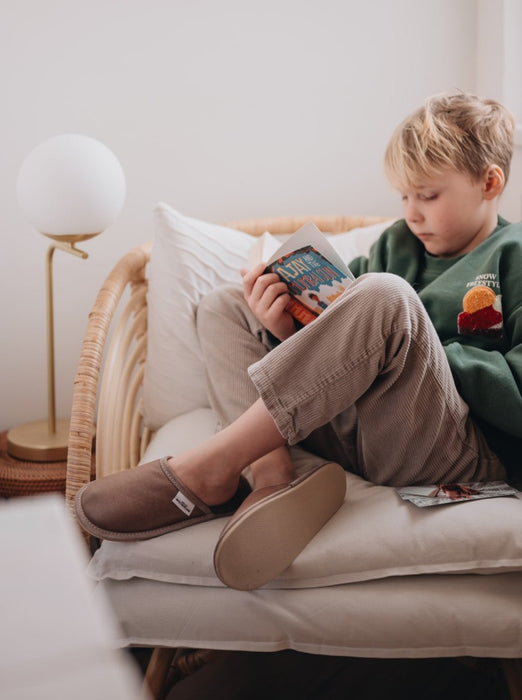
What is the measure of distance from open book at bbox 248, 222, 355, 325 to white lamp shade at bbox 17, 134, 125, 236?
16.4 inches

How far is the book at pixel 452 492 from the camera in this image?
95 cm

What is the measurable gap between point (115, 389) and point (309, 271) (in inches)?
16.9

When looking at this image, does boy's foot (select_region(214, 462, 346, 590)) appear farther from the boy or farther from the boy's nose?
the boy's nose

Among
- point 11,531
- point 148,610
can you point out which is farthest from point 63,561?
point 148,610

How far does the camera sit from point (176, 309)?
138 centimetres

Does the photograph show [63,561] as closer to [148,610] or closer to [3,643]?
[3,643]

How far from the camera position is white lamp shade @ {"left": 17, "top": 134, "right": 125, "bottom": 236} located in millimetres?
1348

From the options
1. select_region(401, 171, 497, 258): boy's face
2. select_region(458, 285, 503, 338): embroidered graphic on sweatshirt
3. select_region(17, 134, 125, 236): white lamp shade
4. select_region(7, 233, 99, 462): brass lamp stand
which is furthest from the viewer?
select_region(7, 233, 99, 462): brass lamp stand

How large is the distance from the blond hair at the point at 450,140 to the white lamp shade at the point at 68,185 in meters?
0.52

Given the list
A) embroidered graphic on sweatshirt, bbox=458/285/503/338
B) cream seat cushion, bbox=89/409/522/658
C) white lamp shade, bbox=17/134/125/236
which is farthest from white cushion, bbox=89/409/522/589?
white lamp shade, bbox=17/134/125/236

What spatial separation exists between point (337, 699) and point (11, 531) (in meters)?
0.92

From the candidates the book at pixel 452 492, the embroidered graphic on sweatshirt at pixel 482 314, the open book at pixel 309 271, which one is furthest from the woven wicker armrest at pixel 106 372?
the embroidered graphic on sweatshirt at pixel 482 314

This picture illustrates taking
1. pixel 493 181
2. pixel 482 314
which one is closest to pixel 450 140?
pixel 493 181

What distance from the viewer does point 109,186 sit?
54.6 inches
